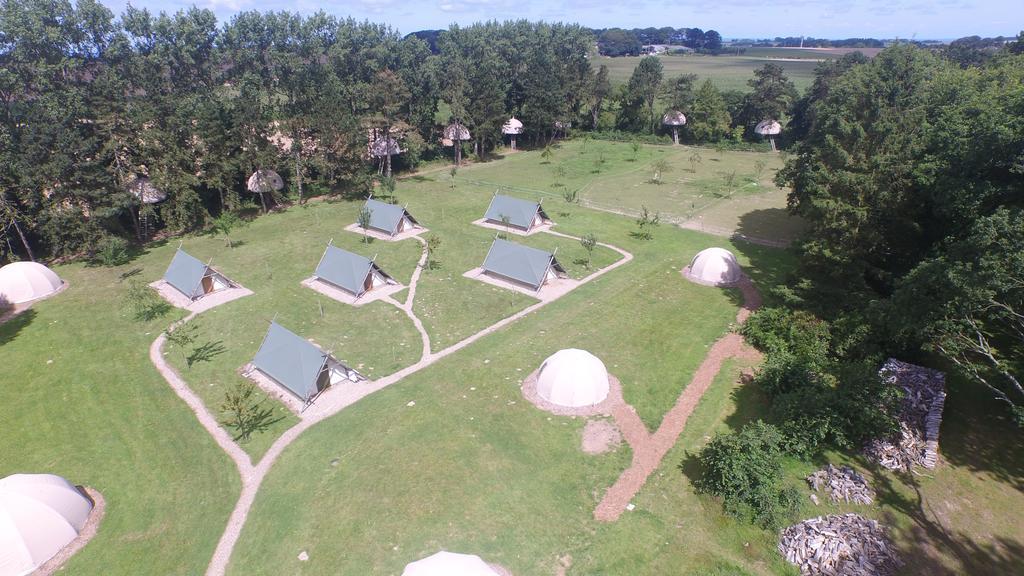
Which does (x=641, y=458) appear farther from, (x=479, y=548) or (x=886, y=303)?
(x=886, y=303)

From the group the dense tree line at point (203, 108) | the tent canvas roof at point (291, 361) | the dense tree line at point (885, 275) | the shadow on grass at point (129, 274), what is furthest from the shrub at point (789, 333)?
the shadow on grass at point (129, 274)

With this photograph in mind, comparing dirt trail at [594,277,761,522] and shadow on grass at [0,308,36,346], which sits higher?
dirt trail at [594,277,761,522]

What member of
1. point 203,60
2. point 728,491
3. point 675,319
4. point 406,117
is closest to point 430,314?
point 675,319

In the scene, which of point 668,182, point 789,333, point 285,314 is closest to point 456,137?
point 668,182

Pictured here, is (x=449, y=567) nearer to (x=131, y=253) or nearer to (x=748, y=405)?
(x=748, y=405)

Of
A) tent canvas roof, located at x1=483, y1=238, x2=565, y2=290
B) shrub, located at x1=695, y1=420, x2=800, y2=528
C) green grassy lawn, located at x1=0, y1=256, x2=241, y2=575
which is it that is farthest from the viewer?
tent canvas roof, located at x1=483, y1=238, x2=565, y2=290

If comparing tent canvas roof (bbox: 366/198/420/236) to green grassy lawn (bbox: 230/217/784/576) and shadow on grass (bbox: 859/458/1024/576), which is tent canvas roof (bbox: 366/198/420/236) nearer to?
green grassy lawn (bbox: 230/217/784/576)

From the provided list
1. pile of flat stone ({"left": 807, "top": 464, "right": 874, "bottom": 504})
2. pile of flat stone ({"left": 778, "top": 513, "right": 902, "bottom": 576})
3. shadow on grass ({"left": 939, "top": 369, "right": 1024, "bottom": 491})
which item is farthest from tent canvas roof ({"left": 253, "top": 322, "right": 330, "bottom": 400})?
shadow on grass ({"left": 939, "top": 369, "right": 1024, "bottom": 491})
